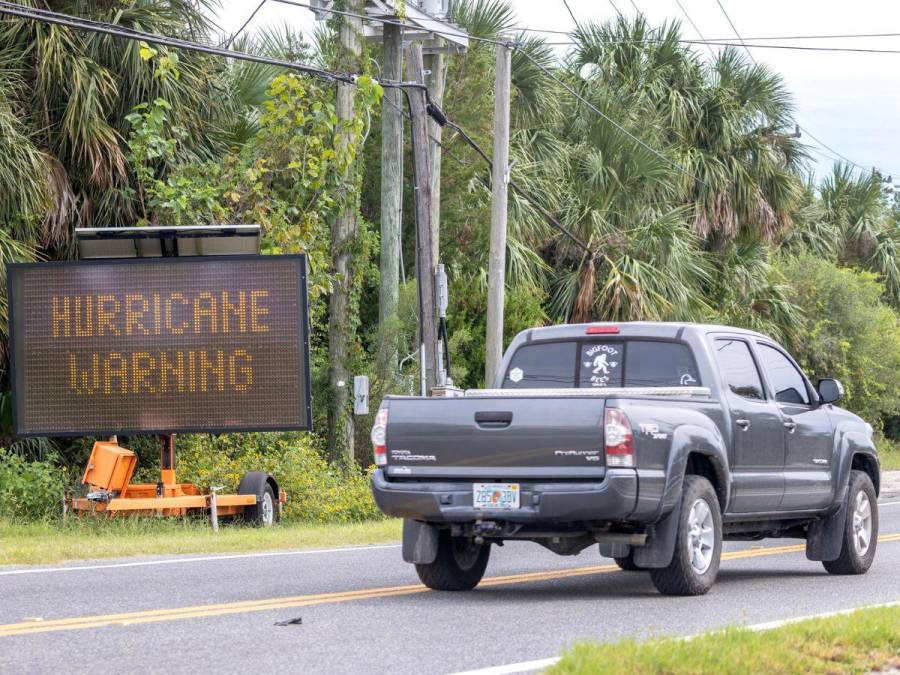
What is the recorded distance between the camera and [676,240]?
28578 millimetres

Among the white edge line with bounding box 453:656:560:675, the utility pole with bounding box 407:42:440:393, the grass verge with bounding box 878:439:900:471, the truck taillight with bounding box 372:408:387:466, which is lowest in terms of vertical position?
the grass verge with bounding box 878:439:900:471

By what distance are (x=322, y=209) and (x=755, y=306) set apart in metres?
14.5

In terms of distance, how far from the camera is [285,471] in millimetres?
20172

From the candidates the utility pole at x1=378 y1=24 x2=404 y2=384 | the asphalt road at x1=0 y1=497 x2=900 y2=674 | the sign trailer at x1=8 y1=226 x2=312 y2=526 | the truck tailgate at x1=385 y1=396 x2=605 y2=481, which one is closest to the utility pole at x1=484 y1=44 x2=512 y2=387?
the utility pole at x1=378 y1=24 x2=404 y2=384

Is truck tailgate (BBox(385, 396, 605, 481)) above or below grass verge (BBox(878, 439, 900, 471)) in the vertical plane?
above

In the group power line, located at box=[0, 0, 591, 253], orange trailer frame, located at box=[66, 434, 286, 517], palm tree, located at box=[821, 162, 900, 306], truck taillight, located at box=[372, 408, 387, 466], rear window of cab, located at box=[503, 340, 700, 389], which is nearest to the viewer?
truck taillight, located at box=[372, 408, 387, 466]

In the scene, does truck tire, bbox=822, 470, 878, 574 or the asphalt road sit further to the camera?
truck tire, bbox=822, 470, 878, 574

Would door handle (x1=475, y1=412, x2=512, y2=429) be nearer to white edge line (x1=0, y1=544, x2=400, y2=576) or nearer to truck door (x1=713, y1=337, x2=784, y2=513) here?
truck door (x1=713, y1=337, x2=784, y2=513)

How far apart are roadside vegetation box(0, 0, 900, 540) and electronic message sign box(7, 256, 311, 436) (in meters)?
1.52

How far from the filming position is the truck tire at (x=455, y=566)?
1081 cm

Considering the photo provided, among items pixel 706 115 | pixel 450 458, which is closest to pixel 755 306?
pixel 706 115

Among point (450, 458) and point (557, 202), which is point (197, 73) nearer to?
point (557, 202)

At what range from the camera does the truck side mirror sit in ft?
40.1

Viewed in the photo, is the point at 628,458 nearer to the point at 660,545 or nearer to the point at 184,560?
the point at 660,545
